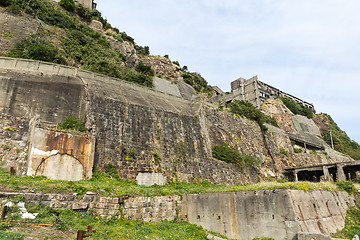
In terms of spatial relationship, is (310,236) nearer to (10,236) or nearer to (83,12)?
(10,236)

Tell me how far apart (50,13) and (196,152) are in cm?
2715

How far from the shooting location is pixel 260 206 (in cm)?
1035

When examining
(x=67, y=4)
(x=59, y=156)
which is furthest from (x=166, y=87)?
(x=59, y=156)

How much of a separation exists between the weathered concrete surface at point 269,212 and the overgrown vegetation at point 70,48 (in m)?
20.2

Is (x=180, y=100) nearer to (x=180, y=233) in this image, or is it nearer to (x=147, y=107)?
(x=147, y=107)

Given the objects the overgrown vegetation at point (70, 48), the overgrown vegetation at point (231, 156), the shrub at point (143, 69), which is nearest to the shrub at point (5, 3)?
the overgrown vegetation at point (70, 48)

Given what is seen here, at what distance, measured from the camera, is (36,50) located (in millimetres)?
21969

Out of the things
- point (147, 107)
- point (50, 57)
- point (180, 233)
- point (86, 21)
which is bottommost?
point (180, 233)

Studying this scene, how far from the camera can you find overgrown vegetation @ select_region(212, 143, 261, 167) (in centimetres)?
2338

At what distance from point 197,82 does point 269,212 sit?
40765 millimetres

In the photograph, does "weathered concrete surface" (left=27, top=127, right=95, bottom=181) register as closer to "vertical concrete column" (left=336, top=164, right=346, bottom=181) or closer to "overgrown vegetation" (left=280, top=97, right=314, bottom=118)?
"vertical concrete column" (left=336, top=164, right=346, bottom=181)

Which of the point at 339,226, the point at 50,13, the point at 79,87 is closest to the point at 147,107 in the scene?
the point at 79,87

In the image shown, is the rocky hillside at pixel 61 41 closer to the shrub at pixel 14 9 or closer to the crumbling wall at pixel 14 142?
the shrub at pixel 14 9

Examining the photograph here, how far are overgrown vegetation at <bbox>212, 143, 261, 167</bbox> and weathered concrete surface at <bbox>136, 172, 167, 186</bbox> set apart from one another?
719 centimetres
